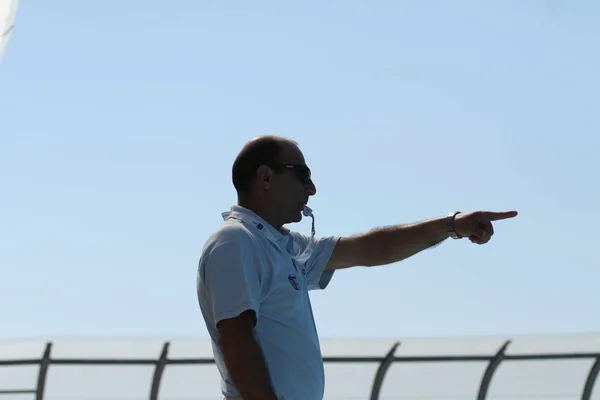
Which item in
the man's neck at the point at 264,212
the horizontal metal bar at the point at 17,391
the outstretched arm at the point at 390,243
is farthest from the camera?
the horizontal metal bar at the point at 17,391

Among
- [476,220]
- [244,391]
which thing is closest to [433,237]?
[476,220]

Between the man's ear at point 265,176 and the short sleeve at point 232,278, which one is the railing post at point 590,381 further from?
the short sleeve at point 232,278

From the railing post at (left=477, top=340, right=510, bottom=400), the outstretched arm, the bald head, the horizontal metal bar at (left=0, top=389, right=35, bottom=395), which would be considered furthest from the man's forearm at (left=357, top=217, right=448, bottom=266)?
the horizontal metal bar at (left=0, top=389, right=35, bottom=395)

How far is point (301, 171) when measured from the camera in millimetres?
3977

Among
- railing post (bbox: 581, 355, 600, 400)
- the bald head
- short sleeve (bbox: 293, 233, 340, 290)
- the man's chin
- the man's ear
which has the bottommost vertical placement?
railing post (bbox: 581, 355, 600, 400)

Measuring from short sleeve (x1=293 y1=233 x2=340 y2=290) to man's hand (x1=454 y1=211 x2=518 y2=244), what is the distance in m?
0.55

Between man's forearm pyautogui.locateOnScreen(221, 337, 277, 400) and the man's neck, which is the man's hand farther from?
man's forearm pyautogui.locateOnScreen(221, 337, 277, 400)

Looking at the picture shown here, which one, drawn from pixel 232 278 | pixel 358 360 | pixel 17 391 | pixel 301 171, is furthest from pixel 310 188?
pixel 17 391

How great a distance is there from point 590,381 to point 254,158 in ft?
30.8

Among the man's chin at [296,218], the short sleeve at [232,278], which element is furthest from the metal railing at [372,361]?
the short sleeve at [232,278]

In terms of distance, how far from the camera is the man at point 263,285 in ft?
11.1

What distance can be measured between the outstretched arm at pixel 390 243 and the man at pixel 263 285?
264 mm

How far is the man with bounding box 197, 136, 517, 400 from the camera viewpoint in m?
3.40

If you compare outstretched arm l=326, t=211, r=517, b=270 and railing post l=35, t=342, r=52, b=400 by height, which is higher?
railing post l=35, t=342, r=52, b=400
